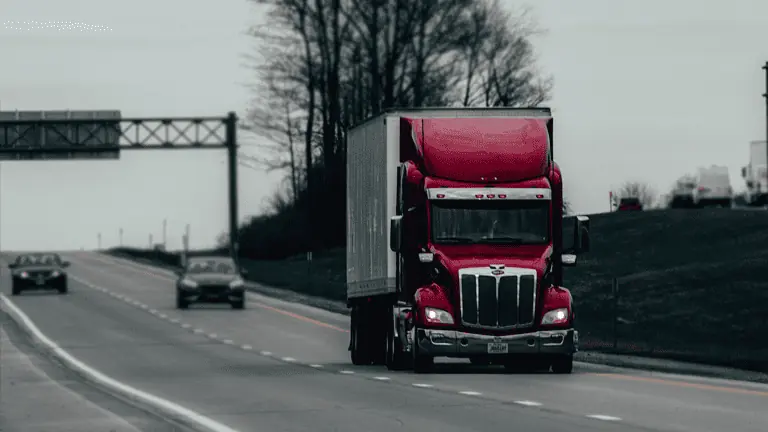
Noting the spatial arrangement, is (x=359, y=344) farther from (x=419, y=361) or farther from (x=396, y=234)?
(x=396, y=234)

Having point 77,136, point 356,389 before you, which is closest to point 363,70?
point 77,136

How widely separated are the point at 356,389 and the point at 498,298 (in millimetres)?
3165

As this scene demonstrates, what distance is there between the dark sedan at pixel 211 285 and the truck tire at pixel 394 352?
28.9 m

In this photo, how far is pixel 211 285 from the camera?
56750 mm

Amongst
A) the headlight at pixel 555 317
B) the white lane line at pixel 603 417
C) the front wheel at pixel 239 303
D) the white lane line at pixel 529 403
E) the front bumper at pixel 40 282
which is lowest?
the front wheel at pixel 239 303

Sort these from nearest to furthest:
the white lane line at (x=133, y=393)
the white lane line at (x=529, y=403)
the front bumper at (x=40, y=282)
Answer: the white lane line at (x=133, y=393)
the white lane line at (x=529, y=403)
the front bumper at (x=40, y=282)

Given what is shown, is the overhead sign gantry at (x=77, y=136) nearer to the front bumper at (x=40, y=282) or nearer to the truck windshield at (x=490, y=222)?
the front bumper at (x=40, y=282)

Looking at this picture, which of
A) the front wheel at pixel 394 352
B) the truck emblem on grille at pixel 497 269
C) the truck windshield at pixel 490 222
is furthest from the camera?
the front wheel at pixel 394 352

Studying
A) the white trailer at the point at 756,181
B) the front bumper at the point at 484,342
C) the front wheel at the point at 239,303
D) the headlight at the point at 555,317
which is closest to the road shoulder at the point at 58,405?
the front bumper at the point at 484,342

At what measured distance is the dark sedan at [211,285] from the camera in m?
56.7

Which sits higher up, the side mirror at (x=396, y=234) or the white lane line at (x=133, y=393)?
the side mirror at (x=396, y=234)

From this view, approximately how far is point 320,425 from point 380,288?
9.98m

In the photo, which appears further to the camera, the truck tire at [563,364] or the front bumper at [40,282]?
the front bumper at [40,282]

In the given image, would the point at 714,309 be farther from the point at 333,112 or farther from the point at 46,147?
the point at 46,147
